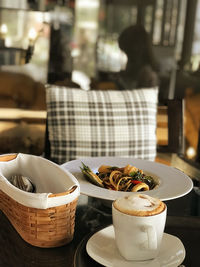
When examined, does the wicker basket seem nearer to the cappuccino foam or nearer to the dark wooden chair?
the cappuccino foam

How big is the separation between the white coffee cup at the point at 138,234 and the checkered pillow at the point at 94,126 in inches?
37.1

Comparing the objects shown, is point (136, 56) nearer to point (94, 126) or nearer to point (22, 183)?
point (94, 126)

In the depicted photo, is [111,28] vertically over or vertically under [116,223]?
over

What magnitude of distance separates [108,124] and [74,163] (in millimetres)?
540

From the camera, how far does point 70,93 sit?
1.74 m

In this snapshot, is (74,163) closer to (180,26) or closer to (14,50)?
(14,50)

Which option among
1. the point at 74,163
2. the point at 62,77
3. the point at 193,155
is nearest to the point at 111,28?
the point at 62,77

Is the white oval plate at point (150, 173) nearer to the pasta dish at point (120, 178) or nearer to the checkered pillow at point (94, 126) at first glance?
the pasta dish at point (120, 178)

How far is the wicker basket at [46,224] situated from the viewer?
2.75ft

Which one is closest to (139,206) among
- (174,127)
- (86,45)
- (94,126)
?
(94,126)

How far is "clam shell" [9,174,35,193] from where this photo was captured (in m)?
0.95

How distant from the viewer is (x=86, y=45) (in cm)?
278

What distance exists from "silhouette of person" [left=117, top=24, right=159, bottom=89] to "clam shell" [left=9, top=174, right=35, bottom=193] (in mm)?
1941

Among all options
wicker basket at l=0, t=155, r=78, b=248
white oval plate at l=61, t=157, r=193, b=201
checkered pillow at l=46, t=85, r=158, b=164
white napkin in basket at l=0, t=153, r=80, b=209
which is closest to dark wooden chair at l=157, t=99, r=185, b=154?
checkered pillow at l=46, t=85, r=158, b=164
